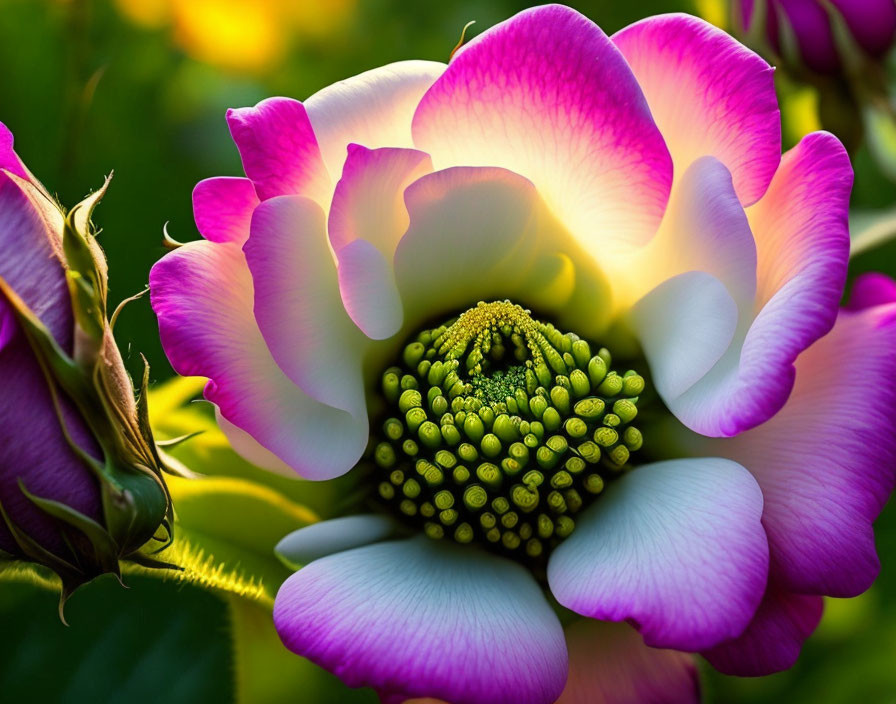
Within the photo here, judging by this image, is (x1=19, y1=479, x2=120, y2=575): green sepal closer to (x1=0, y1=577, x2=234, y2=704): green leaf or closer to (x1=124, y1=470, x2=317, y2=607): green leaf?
(x1=124, y1=470, x2=317, y2=607): green leaf

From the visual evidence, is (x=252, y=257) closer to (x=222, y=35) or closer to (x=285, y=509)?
(x=285, y=509)

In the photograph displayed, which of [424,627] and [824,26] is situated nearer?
[424,627]

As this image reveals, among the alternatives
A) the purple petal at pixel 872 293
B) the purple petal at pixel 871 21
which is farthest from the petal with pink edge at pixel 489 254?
the purple petal at pixel 871 21

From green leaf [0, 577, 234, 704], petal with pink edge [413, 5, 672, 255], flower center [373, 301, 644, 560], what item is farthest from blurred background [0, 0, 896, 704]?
petal with pink edge [413, 5, 672, 255]

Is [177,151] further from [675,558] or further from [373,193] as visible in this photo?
[675,558]

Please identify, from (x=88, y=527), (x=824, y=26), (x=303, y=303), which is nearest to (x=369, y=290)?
(x=303, y=303)

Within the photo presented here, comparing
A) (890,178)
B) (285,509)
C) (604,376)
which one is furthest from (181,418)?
(890,178)

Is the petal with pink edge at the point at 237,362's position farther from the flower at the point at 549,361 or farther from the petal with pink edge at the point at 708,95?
the petal with pink edge at the point at 708,95
